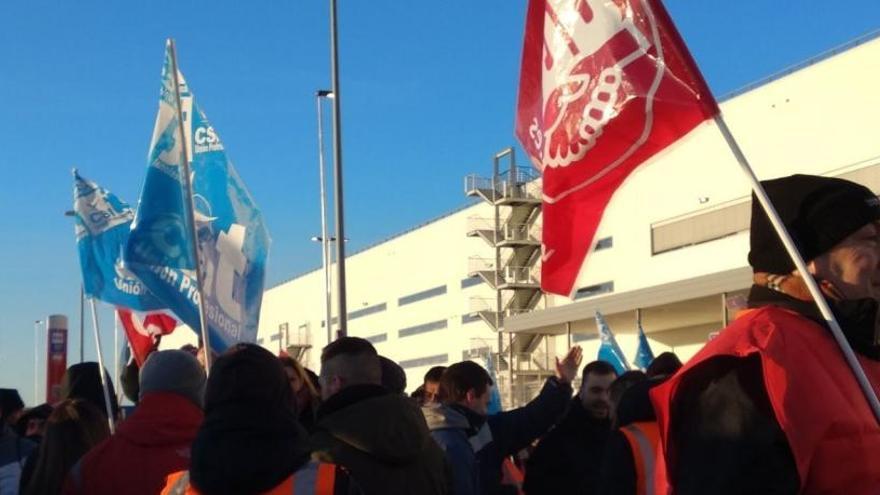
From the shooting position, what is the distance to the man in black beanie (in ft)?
7.64

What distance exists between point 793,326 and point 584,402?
15.2ft

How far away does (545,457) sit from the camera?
695cm

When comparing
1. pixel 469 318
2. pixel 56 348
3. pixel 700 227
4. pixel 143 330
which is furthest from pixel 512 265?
pixel 143 330

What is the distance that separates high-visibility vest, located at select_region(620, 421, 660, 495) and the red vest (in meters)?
1.86

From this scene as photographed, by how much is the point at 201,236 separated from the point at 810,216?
21.8ft

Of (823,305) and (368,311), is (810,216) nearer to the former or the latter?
(823,305)

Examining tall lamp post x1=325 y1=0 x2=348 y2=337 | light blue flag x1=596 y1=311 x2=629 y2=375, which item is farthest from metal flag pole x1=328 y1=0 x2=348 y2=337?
light blue flag x1=596 y1=311 x2=629 y2=375

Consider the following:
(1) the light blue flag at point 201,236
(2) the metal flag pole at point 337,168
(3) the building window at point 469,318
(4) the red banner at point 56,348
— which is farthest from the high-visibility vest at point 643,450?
(3) the building window at point 469,318

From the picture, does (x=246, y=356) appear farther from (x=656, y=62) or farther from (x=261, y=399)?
(x=656, y=62)

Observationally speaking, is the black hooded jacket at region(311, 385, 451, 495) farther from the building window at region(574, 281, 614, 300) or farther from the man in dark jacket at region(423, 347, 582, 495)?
the building window at region(574, 281, 614, 300)

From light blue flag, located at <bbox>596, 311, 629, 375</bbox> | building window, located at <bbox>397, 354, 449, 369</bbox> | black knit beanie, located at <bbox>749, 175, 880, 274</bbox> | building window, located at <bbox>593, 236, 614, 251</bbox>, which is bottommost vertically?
black knit beanie, located at <bbox>749, 175, 880, 274</bbox>

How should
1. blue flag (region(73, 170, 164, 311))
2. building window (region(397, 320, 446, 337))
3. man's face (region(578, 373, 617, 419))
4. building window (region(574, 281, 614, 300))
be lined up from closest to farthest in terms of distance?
man's face (region(578, 373, 617, 419))
blue flag (region(73, 170, 164, 311))
building window (region(574, 281, 614, 300))
building window (region(397, 320, 446, 337))

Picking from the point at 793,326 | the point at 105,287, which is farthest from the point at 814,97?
the point at 793,326

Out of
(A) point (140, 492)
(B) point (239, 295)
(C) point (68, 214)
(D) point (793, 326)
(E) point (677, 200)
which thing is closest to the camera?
(D) point (793, 326)
